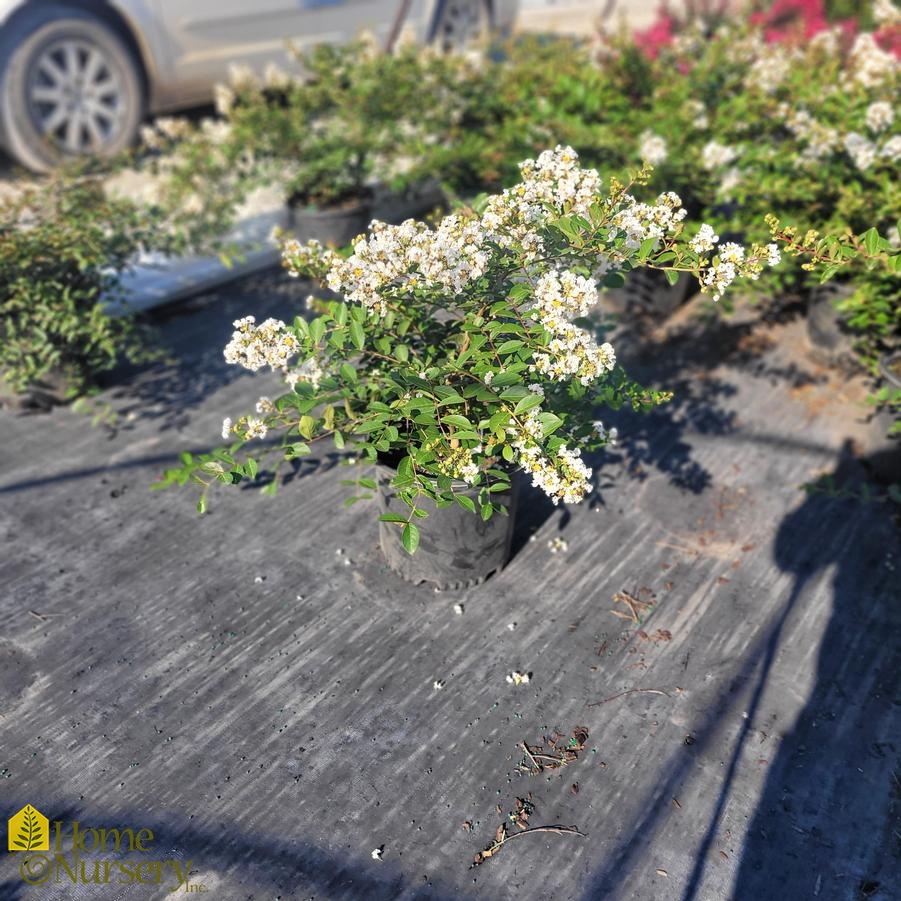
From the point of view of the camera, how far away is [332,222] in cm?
587

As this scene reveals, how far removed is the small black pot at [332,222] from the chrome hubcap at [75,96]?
221 centimetres

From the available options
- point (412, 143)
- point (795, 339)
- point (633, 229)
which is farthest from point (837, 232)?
point (412, 143)

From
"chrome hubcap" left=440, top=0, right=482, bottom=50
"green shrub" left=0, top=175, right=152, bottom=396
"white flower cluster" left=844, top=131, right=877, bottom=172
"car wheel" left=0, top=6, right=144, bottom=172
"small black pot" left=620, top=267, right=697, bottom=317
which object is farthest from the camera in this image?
"chrome hubcap" left=440, top=0, right=482, bottom=50

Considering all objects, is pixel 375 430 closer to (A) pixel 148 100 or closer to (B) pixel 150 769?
(B) pixel 150 769

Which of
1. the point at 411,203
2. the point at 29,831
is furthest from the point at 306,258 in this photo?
the point at 411,203

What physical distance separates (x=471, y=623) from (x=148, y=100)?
651 centimetres

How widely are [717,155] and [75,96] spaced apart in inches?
214

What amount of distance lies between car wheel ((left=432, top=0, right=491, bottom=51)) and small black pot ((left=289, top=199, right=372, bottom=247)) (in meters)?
4.40

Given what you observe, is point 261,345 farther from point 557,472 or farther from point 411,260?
point 557,472

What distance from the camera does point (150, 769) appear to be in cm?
243

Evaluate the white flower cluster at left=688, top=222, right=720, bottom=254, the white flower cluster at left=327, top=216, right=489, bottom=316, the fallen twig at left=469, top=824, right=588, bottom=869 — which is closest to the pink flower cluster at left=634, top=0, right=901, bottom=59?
the white flower cluster at left=688, top=222, right=720, bottom=254

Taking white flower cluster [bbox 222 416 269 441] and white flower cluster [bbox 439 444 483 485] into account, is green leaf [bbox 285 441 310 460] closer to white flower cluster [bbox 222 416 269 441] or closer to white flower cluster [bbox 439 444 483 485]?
white flower cluster [bbox 222 416 269 441]

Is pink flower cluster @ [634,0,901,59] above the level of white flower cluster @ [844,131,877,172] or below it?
above

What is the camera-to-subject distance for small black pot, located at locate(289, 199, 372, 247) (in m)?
5.83
